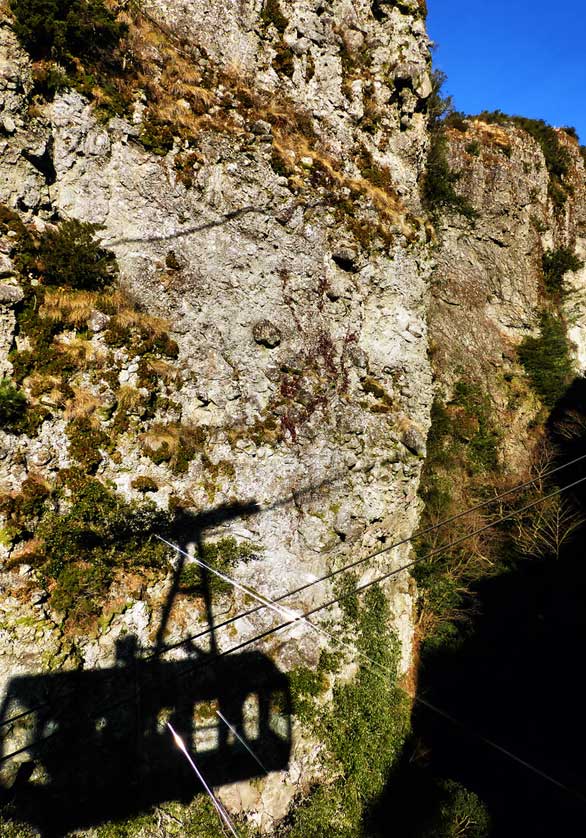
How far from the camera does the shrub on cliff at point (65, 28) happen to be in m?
8.45

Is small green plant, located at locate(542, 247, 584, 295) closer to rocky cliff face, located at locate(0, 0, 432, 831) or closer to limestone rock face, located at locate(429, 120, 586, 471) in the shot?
limestone rock face, located at locate(429, 120, 586, 471)

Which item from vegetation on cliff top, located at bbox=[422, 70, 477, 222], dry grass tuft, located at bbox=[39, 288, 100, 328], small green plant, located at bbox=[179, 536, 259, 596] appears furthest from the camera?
vegetation on cliff top, located at bbox=[422, 70, 477, 222]

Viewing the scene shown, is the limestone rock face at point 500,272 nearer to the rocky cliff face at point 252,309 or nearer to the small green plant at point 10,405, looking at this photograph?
the rocky cliff face at point 252,309

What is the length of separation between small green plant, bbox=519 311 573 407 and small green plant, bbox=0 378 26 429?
20.7m

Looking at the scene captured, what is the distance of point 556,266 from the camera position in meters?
21.9

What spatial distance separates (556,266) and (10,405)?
82.7ft

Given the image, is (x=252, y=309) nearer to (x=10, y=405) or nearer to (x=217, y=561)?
(x=10, y=405)

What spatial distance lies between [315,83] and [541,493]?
1657 centimetres

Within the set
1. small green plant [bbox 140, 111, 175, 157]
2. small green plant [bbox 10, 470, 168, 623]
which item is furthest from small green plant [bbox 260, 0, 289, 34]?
small green plant [bbox 10, 470, 168, 623]

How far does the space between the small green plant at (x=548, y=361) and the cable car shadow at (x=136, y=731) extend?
1726 cm

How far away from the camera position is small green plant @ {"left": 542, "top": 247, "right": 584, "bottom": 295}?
21906mm

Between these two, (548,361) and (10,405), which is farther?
(548,361)

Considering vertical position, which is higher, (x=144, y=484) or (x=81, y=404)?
(x=81, y=404)

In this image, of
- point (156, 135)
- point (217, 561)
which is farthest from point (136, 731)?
point (156, 135)
